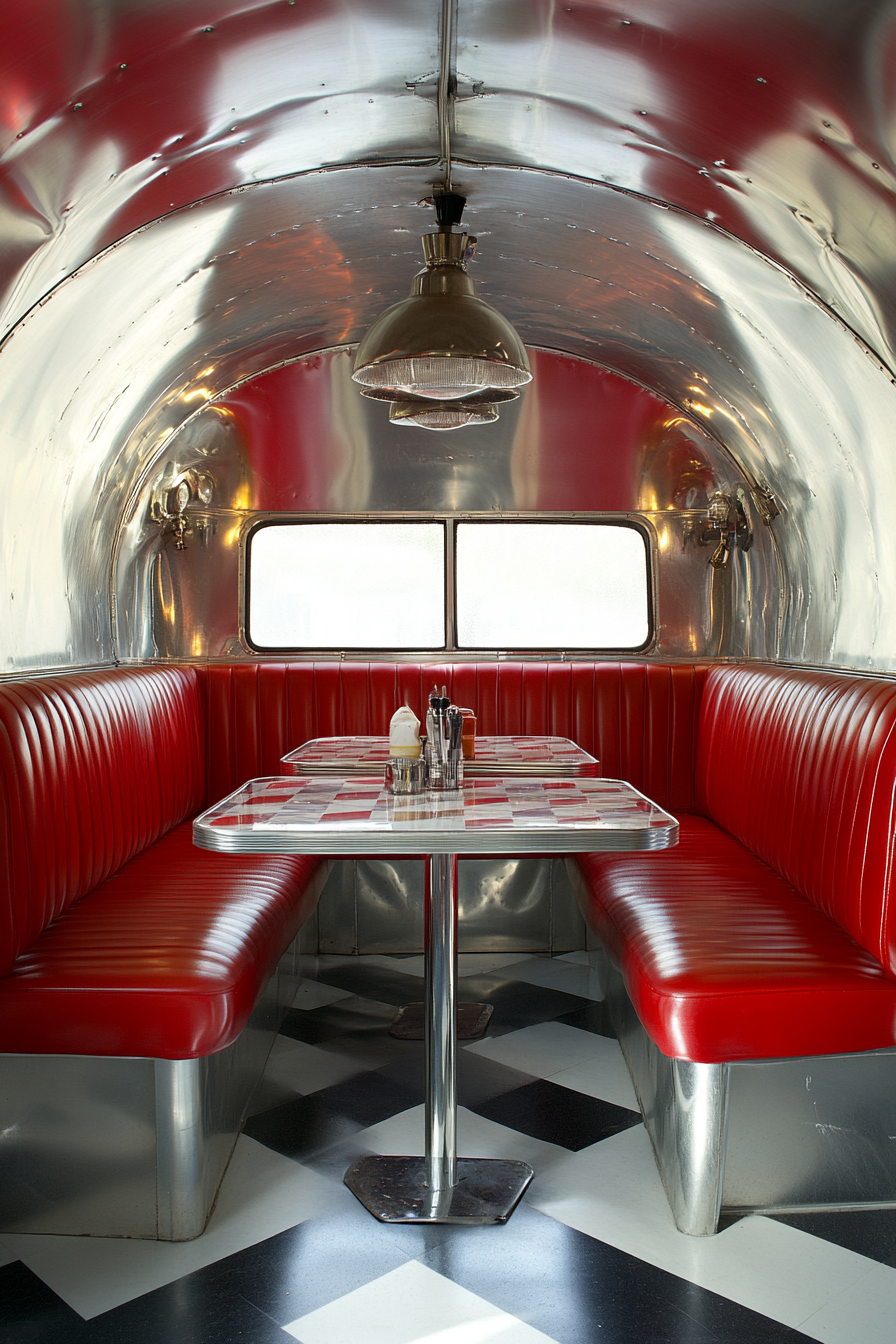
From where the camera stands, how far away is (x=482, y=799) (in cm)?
293

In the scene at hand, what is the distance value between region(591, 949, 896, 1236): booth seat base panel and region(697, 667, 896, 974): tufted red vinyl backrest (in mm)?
359

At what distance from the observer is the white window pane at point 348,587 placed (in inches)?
225

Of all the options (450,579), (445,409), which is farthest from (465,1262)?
(450,579)

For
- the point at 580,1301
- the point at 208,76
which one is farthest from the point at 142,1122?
the point at 208,76

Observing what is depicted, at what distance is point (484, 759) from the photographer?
12.5ft

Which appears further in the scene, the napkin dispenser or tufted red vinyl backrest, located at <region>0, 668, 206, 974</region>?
the napkin dispenser

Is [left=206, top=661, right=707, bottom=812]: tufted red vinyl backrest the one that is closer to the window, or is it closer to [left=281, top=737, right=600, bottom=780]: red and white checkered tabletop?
the window

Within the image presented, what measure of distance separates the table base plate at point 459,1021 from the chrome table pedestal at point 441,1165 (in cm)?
99

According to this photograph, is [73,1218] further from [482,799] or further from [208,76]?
[208,76]

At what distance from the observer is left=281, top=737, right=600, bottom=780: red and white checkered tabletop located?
11.7 feet

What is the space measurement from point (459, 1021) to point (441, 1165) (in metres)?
1.28

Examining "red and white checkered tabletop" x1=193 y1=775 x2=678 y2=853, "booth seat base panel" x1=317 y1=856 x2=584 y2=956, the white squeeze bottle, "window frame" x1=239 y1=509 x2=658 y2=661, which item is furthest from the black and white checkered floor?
"window frame" x1=239 y1=509 x2=658 y2=661

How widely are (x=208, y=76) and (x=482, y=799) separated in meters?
2.03

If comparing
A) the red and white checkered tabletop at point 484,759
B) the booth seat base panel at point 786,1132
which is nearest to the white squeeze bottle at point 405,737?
the red and white checkered tabletop at point 484,759
